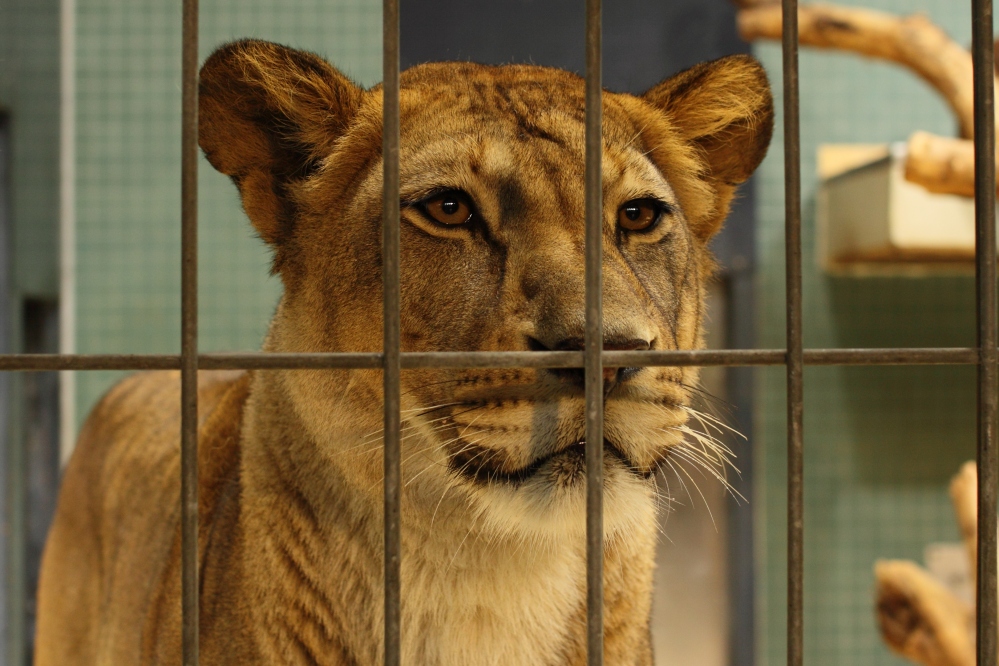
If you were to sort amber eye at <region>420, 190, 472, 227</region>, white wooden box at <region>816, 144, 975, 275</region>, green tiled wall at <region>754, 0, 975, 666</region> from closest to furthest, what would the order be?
amber eye at <region>420, 190, 472, 227</region>
white wooden box at <region>816, 144, 975, 275</region>
green tiled wall at <region>754, 0, 975, 666</region>

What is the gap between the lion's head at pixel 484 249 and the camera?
3.93 feet

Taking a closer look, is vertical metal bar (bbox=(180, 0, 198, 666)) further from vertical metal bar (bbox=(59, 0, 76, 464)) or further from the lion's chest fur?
vertical metal bar (bbox=(59, 0, 76, 464))

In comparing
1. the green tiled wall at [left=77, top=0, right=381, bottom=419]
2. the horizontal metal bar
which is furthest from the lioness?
the green tiled wall at [left=77, top=0, right=381, bottom=419]

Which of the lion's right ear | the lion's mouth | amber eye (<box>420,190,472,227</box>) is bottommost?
the lion's mouth

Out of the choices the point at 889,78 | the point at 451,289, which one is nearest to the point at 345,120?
the point at 451,289

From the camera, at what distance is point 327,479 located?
1432mm

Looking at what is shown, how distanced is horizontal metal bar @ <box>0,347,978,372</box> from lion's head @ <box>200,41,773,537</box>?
6.6 inches

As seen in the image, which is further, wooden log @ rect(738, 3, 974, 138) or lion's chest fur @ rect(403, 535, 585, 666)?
wooden log @ rect(738, 3, 974, 138)

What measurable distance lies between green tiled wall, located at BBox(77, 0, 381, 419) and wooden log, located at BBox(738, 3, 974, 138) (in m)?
1.66

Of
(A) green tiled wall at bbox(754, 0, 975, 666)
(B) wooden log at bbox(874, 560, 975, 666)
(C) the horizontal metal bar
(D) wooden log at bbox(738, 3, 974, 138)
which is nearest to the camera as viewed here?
(C) the horizontal metal bar

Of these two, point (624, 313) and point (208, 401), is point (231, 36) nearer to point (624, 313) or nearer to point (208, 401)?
point (208, 401)

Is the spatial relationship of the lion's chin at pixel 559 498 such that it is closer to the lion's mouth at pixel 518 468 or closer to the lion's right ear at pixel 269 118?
the lion's mouth at pixel 518 468

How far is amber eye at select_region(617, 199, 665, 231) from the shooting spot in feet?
4.82

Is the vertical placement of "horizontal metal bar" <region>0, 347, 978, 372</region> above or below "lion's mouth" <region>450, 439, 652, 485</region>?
above
